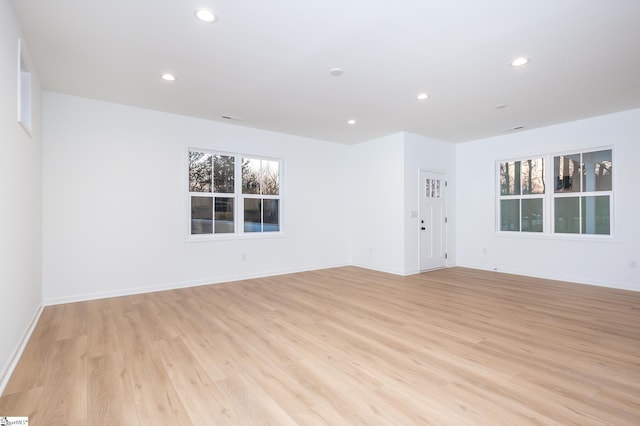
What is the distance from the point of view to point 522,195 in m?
5.93

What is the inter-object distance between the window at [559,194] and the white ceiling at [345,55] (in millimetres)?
871

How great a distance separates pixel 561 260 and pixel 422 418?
5.08 meters

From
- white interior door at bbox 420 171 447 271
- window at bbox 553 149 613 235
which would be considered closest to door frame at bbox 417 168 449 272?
white interior door at bbox 420 171 447 271

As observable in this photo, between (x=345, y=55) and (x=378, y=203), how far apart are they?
3680mm

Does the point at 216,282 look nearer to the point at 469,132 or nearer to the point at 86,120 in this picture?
the point at 86,120

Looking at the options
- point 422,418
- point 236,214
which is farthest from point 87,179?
point 422,418

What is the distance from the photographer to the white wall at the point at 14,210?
85.5 inches

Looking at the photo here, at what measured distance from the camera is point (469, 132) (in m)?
5.88

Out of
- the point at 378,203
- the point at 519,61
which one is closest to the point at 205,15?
the point at 519,61

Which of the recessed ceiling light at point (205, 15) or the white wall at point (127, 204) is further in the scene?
the white wall at point (127, 204)

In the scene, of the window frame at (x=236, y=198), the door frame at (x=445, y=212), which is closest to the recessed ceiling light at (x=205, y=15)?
the window frame at (x=236, y=198)

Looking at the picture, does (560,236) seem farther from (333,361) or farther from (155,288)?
(155,288)

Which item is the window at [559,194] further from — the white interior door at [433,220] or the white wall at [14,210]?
the white wall at [14,210]

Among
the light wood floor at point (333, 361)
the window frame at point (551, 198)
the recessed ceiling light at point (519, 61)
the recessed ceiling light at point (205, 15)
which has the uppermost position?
the recessed ceiling light at point (205, 15)
